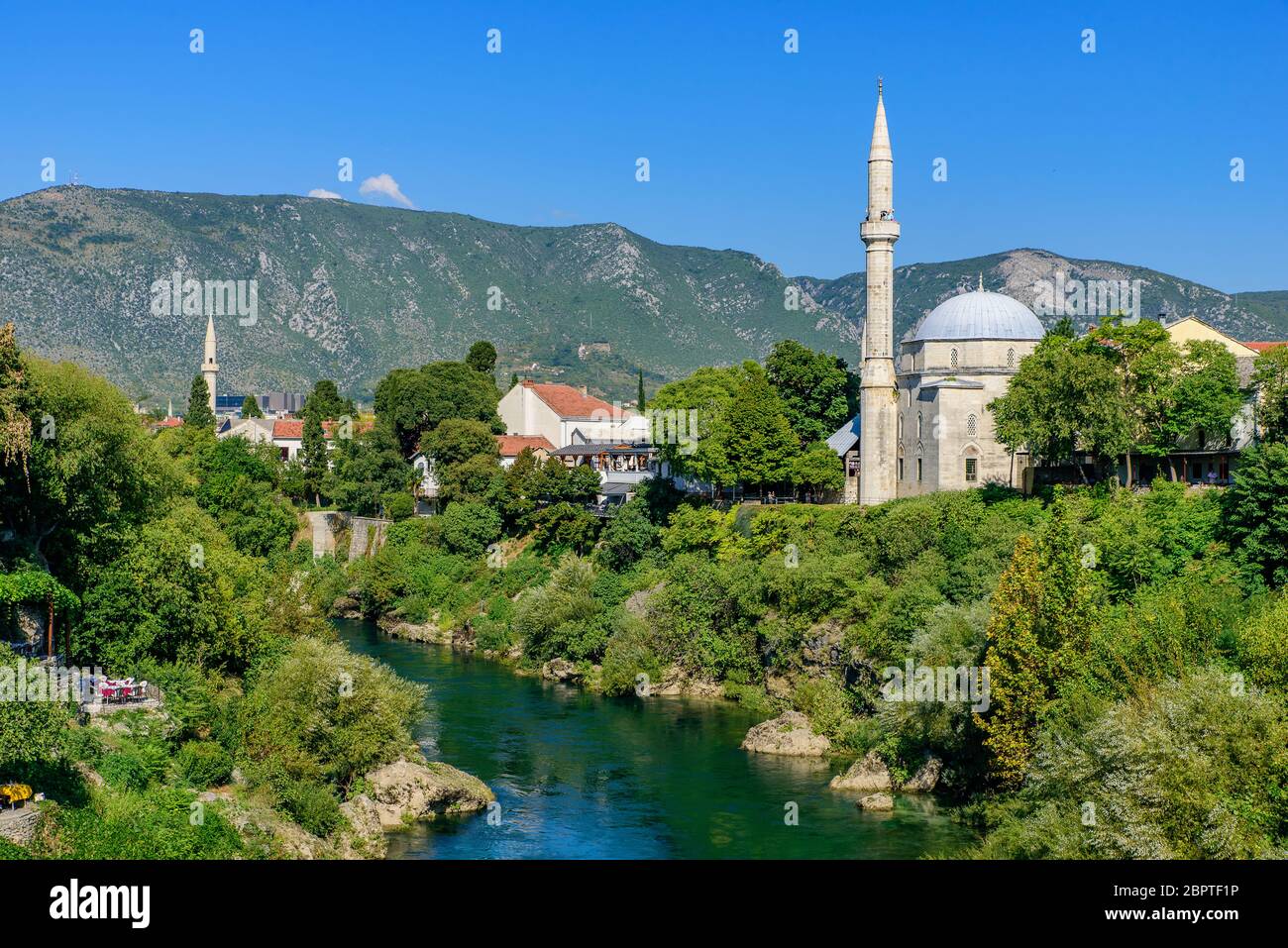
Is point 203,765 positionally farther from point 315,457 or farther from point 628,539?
point 315,457

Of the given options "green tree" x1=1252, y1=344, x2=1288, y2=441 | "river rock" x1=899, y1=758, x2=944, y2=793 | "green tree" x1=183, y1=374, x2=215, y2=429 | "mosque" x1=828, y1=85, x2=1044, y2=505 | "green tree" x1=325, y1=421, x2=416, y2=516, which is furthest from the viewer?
"green tree" x1=183, y1=374, x2=215, y2=429

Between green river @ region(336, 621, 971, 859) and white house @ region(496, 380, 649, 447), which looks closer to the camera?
green river @ region(336, 621, 971, 859)

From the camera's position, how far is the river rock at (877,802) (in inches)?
1391

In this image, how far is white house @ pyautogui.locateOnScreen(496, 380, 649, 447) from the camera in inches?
3767

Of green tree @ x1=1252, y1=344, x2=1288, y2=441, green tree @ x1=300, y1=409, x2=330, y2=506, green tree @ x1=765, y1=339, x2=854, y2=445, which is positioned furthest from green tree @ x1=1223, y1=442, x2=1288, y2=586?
green tree @ x1=300, y1=409, x2=330, y2=506

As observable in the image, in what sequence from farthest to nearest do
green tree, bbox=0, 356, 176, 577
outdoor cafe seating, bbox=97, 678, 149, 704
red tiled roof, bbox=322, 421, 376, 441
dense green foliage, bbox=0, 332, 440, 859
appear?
1. red tiled roof, bbox=322, 421, 376, 441
2. green tree, bbox=0, 356, 176, 577
3. outdoor cafe seating, bbox=97, 678, 149, 704
4. dense green foliage, bbox=0, 332, 440, 859

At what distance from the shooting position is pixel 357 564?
256ft

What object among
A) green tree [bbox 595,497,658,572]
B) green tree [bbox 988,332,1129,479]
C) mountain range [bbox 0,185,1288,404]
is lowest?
green tree [bbox 595,497,658,572]

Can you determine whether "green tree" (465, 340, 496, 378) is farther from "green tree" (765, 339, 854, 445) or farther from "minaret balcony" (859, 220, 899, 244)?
"minaret balcony" (859, 220, 899, 244)

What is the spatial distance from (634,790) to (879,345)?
98.4 ft

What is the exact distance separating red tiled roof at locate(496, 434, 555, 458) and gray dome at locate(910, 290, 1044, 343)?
32837 mm
